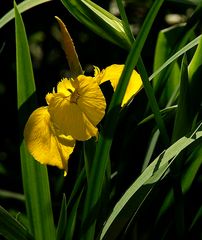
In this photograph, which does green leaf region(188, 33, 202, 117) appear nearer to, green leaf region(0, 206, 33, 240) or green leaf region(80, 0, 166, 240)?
green leaf region(80, 0, 166, 240)

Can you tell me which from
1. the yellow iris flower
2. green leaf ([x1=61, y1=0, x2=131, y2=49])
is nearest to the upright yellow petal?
the yellow iris flower

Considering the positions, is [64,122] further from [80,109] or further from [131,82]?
[131,82]

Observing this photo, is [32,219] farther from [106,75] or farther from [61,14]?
[61,14]

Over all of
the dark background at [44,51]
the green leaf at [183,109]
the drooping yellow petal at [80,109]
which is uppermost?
the drooping yellow petal at [80,109]

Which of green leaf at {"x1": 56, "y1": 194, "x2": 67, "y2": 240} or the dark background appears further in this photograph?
the dark background

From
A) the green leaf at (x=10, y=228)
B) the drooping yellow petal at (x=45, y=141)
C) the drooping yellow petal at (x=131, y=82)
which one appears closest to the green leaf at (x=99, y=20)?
the drooping yellow petal at (x=131, y=82)

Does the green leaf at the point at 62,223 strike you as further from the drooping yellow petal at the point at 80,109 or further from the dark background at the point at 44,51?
the dark background at the point at 44,51

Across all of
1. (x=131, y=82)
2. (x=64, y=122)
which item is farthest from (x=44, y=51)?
(x=64, y=122)

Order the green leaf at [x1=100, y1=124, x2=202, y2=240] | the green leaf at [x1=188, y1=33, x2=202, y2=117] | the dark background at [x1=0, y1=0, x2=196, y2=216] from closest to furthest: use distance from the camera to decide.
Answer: the green leaf at [x1=100, y1=124, x2=202, y2=240]
the green leaf at [x1=188, y1=33, x2=202, y2=117]
the dark background at [x1=0, y1=0, x2=196, y2=216]
